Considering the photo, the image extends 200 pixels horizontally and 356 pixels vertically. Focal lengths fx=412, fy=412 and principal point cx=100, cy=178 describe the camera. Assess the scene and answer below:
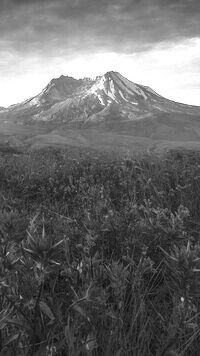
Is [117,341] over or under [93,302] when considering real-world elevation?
under

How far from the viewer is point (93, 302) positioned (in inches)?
57.9

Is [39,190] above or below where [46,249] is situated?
below

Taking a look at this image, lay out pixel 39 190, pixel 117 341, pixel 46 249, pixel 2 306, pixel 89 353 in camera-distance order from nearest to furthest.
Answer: pixel 89 353 < pixel 46 249 < pixel 117 341 < pixel 2 306 < pixel 39 190

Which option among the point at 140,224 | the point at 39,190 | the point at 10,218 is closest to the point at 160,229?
the point at 140,224

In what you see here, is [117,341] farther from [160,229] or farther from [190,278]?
[160,229]

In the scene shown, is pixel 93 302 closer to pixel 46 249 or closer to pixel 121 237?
pixel 46 249

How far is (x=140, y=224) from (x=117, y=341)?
1536mm

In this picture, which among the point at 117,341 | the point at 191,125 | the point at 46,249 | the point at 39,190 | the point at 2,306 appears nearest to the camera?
the point at 46,249

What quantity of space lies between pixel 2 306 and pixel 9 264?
0.81 ft

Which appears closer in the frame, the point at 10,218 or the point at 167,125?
the point at 10,218

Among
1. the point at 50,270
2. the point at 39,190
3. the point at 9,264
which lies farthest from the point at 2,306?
the point at 39,190

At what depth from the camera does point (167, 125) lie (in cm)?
19688

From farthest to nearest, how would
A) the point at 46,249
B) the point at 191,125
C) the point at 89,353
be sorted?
the point at 191,125, the point at 46,249, the point at 89,353

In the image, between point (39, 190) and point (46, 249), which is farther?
point (39, 190)
